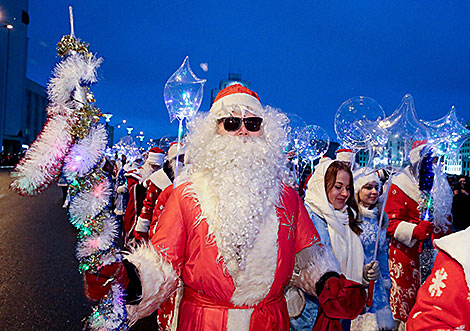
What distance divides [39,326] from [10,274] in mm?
2260

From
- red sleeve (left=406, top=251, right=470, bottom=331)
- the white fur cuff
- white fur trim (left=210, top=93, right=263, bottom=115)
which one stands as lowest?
red sleeve (left=406, top=251, right=470, bottom=331)

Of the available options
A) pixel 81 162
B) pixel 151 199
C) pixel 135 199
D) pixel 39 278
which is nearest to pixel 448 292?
pixel 81 162

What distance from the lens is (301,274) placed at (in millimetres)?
2525

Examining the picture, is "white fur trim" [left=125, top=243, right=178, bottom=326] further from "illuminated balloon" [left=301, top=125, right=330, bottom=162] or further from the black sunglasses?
"illuminated balloon" [left=301, top=125, right=330, bottom=162]

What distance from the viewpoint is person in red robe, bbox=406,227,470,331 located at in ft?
5.25

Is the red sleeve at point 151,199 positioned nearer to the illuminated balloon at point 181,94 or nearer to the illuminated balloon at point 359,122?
the illuminated balloon at point 181,94

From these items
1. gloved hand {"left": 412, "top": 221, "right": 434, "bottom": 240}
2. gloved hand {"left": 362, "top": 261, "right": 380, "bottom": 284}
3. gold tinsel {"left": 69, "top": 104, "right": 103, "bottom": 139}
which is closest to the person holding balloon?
gloved hand {"left": 362, "top": 261, "right": 380, "bottom": 284}

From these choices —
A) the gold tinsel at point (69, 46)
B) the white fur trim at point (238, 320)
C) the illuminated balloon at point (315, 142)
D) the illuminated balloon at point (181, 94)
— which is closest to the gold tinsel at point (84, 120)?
the gold tinsel at point (69, 46)

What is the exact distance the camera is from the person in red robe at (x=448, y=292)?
160 centimetres

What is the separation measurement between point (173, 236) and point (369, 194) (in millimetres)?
2655

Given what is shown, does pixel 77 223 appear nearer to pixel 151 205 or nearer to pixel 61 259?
pixel 151 205

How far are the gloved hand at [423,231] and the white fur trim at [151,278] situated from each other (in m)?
3.20

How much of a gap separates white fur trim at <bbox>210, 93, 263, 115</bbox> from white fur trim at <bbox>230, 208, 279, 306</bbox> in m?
0.85

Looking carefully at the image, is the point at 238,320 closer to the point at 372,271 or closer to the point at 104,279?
the point at 104,279
